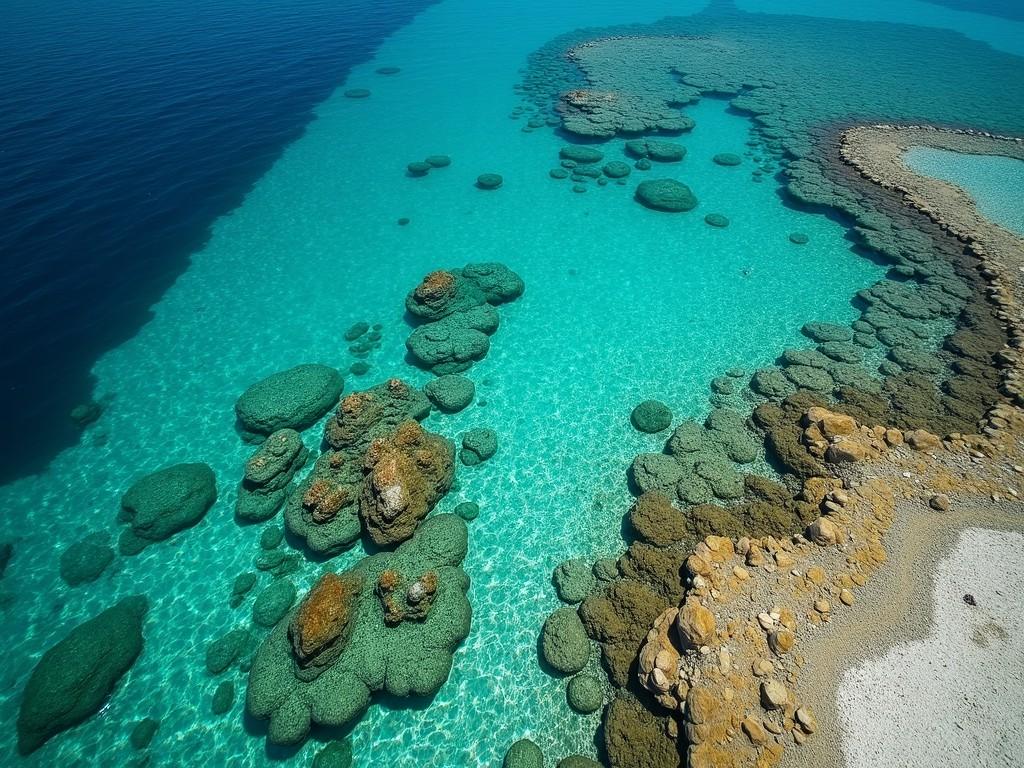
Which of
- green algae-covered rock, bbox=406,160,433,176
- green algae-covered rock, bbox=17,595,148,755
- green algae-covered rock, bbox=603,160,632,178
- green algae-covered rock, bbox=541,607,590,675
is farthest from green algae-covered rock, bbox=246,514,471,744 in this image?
green algae-covered rock, bbox=603,160,632,178

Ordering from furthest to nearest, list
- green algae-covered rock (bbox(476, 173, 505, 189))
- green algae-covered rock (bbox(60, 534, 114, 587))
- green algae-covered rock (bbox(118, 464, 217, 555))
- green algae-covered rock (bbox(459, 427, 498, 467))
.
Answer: green algae-covered rock (bbox(476, 173, 505, 189)) → green algae-covered rock (bbox(459, 427, 498, 467)) → green algae-covered rock (bbox(118, 464, 217, 555)) → green algae-covered rock (bbox(60, 534, 114, 587))

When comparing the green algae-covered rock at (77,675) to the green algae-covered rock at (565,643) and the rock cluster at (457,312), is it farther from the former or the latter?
the rock cluster at (457,312)

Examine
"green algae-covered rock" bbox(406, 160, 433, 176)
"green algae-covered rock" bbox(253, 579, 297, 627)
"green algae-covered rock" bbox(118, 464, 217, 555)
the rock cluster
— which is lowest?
"green algae-covered rock" bbox(253, 579, 297, 627)

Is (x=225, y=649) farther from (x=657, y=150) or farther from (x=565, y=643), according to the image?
(x=657, y=150)

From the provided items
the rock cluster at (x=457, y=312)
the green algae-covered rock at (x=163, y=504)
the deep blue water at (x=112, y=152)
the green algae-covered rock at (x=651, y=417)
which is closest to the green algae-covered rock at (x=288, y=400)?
the green algae-covered rock at (x=163, y=504)

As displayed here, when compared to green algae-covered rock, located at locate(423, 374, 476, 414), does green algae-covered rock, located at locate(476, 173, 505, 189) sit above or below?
above

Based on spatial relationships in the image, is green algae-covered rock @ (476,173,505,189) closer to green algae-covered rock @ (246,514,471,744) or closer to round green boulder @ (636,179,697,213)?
round green boulder @ (636,179,697,213)
